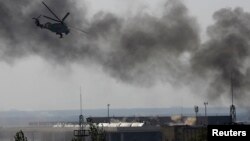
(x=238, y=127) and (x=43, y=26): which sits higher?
(x=43, y=26)

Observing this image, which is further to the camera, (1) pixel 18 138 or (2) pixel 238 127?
(1) pixel 18 138

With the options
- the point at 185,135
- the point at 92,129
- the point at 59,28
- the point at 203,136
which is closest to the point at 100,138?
the point at 92,129

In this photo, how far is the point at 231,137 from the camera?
199ft

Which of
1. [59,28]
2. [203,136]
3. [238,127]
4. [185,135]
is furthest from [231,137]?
[185,135]

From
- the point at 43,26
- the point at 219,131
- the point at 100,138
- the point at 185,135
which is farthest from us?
the point at 185,135

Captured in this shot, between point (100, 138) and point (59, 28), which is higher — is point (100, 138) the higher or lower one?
the lower one

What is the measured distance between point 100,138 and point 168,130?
5289 cm

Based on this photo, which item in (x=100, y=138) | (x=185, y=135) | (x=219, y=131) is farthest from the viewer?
(x=185, y=135)

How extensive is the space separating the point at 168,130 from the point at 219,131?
121 meters

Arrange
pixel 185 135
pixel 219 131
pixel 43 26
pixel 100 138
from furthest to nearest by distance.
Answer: pixel 185 135, pixel 100 138, pixel 43 26, pixel 219 131

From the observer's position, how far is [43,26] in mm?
108812

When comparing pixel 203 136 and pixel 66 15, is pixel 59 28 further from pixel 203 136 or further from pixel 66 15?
pixel 203 136

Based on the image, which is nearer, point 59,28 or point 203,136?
point 59,28

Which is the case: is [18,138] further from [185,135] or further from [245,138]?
[185,135]
